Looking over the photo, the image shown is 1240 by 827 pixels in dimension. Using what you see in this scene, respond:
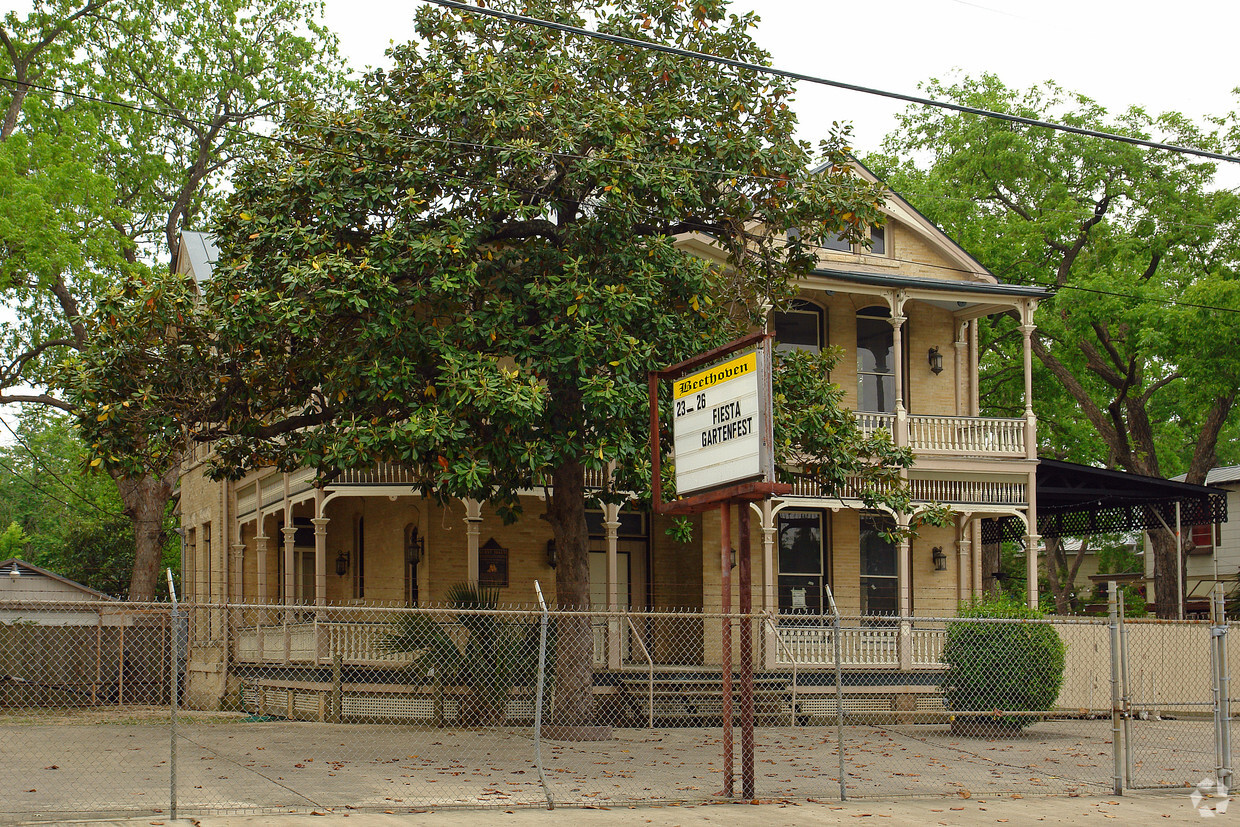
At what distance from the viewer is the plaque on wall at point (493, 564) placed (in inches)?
862

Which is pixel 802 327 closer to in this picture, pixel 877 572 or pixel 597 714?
pixel 877 572

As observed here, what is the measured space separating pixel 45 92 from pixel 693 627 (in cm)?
2022

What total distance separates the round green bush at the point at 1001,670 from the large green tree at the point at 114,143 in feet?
47.9

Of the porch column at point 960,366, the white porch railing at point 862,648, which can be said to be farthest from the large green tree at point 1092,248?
the white porch railing at point 862,648

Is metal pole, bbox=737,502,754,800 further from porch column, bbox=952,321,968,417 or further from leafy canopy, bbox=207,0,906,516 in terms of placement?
porch column, bbox=952,321,968,417

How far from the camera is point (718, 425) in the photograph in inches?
453

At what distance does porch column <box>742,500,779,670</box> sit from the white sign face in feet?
29.9

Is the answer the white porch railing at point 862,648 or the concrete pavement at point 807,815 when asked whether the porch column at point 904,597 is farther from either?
the concrete pavement at point 807,815

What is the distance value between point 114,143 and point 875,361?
19.1 metres

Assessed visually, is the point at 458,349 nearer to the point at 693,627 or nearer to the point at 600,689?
the point at 600,689

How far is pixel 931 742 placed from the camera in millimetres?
17094

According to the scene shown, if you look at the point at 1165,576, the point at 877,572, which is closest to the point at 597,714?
the point at 877,572

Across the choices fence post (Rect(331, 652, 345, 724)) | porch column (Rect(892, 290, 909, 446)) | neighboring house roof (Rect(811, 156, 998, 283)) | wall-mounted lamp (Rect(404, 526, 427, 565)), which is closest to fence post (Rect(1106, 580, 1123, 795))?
porch column (Rect(892, 290, 909, 446))

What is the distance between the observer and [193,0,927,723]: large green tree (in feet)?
46.4
